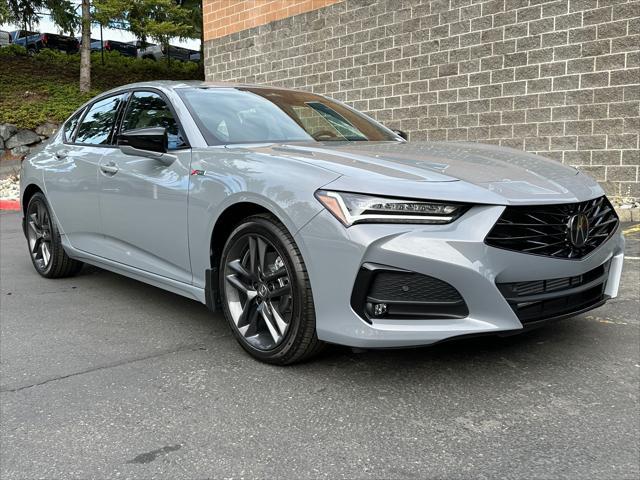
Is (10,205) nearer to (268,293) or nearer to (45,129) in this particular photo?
(45,129)

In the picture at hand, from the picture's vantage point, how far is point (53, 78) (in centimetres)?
2173

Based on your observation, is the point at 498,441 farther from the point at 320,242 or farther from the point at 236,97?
the point at 236,97

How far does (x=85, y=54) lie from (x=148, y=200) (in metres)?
19.1

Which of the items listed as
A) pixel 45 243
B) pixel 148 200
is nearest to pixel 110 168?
pixel 148 200

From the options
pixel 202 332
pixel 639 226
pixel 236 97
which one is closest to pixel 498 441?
pixel 202 332

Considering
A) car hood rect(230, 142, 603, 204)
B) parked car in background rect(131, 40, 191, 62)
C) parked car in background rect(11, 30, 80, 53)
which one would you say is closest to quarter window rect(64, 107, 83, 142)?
car hood rect(230, 142, 603, 204)

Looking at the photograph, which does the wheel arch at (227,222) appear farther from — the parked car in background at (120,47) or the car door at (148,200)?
the parked car in background at (120,47)

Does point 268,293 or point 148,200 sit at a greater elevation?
point 148,200

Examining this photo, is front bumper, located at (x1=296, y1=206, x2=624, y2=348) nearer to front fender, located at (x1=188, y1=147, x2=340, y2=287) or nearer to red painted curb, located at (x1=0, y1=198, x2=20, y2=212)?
front fender, located at (x1=188, y1=147, x2=340, y2=287)

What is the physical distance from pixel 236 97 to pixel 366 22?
805cm

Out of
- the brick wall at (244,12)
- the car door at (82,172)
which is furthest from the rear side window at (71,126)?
the brick wall at (244,12)

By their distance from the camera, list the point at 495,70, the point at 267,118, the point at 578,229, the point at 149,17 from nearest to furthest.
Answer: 1. the point at 578,229
2. the point at 267,118
3. the point at 495,70
4. the point at 149,17

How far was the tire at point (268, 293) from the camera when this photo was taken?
9.83 feet

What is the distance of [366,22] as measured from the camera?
11.5 m
